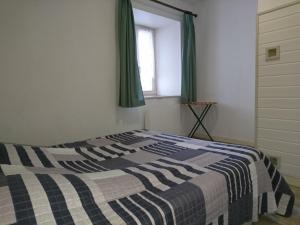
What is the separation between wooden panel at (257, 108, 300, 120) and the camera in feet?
7.10

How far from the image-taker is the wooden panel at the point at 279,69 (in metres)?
2.14

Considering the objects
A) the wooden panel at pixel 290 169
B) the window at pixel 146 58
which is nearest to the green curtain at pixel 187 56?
the window at pixel 146 58

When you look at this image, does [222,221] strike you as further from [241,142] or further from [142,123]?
[241,142]

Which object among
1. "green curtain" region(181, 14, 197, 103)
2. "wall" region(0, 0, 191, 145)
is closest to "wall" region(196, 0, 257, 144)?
"green curtain" region(181, 14, 197, 103)

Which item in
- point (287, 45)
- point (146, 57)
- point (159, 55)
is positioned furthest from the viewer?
point (159, 55)

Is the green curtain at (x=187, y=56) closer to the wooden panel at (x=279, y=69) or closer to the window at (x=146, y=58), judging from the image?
the window at (x=146, y=58)

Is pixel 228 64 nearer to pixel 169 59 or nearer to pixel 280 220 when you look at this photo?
pixel 169 59

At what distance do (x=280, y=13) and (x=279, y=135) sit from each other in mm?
1241

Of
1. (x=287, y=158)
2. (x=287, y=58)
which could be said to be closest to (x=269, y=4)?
(x=287, y=58)

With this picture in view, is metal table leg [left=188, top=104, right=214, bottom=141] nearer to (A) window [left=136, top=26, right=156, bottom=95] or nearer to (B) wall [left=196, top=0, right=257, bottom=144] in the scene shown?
(B) wall [left=196, top=0, right=257, bottom=144]

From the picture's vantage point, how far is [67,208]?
0.78 m

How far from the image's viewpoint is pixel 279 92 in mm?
2273

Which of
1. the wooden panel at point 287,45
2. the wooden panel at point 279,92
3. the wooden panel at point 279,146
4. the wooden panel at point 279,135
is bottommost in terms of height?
the wooden panel at point 279,146

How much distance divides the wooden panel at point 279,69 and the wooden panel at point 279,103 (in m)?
0.27
